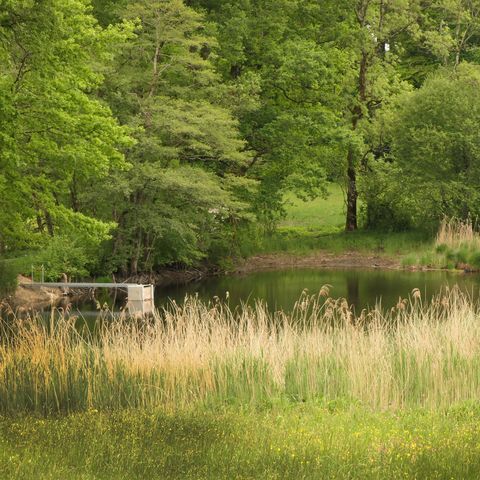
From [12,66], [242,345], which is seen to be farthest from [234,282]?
[242,345]

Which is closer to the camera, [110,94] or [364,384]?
[364,384]

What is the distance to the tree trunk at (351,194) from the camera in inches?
1500

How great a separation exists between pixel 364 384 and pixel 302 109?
85.2ft

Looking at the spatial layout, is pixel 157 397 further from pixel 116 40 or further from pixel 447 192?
pixel 447 192

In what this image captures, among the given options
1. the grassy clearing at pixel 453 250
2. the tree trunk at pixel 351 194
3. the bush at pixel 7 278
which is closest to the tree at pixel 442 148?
the grassy clearing at pixel 453 250

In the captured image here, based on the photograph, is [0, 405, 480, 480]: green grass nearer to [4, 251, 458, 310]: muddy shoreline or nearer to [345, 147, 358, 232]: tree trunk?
[4, 251, 458, 310]: muddy shoreline

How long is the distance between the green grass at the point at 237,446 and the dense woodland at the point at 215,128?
29.5 feet

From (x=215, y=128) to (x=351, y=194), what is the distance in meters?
11.6

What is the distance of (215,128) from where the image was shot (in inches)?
1122

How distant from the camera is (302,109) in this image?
35781 mm

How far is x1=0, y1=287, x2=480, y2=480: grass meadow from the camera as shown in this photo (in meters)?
7.19

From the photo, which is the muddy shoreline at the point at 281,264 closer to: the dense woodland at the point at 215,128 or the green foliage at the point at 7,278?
the dense woodland at the point at 215,128

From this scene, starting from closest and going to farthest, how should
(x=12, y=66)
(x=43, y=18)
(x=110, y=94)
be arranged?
1. (x=43, y=18)
2. (x=12, y=66)
3. (x=110, y=94)

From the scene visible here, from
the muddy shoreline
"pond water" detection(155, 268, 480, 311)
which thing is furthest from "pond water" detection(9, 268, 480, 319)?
the muddy shoreline
